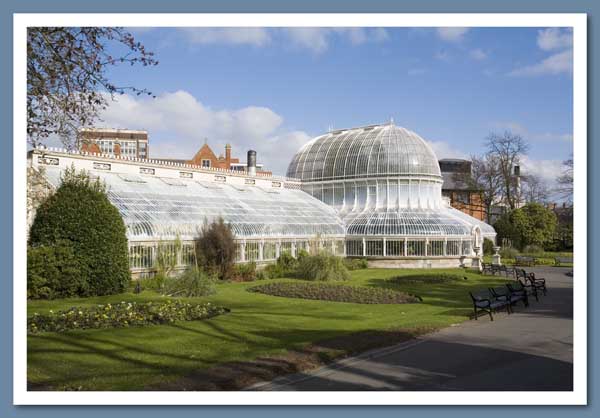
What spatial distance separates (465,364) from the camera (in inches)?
419

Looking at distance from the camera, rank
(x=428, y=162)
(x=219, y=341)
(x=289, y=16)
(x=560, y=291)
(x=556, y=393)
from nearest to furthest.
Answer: (x=556, y=393), (x=289, y=16), (x=219, y=341), (x=560, y=291), (x=428, y=162)

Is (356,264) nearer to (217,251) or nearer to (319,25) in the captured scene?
(217,251)

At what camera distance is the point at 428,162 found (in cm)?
4450

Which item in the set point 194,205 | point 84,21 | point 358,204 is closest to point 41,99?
point 84,21

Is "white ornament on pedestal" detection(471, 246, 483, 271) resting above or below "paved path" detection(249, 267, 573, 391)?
below

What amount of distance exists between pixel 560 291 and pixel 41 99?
22.4 meters

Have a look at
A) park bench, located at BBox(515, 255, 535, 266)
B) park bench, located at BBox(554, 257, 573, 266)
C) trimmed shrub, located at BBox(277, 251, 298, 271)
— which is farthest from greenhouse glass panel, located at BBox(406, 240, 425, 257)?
park bench, located at BBox(554, 257, 573, 266)

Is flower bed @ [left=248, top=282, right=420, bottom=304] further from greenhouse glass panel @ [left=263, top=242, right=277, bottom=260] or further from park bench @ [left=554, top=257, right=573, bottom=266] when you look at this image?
park bench @ [left=554, top=257, right=573, bottom=266]

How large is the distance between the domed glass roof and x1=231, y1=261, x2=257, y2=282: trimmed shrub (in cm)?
1860

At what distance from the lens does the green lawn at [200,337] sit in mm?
9758

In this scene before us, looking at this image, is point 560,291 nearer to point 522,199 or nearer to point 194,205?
point 194,205

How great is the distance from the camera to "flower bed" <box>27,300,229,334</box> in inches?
539

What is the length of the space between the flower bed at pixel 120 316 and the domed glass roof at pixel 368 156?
29386 millimetres

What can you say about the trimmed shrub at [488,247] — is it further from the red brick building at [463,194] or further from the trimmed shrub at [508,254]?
the red brick building at [463,194]
